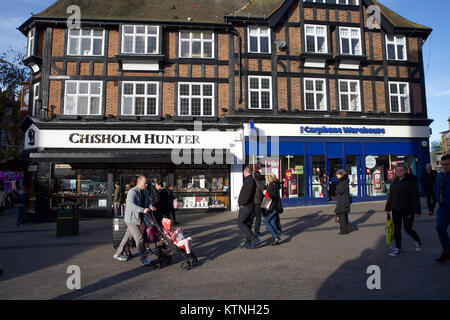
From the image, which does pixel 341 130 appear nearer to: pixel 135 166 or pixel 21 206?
pixel 135 166

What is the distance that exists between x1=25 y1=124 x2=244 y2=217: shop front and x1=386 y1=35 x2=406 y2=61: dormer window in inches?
436

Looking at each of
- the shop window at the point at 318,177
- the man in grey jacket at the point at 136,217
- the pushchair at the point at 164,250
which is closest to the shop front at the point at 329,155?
the shop window at the point at 318,177

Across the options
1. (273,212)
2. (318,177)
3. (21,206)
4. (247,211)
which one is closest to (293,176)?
(318,177)

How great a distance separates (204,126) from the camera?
16594 millimetres

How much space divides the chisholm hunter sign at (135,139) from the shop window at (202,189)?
1.69m

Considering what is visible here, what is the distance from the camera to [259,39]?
17.4 meters

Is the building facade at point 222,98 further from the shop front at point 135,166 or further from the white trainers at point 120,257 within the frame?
the white trainers at point 120,257

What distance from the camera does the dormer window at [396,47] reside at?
18.7 m

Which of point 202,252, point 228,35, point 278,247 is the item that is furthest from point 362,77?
point 202,252

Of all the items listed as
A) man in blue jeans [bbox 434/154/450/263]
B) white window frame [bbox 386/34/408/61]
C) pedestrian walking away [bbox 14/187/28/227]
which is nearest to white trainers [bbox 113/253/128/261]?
man in blue jeans [bbox 434/154/450/263]

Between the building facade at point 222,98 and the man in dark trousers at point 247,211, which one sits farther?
the building facade at point 222,98

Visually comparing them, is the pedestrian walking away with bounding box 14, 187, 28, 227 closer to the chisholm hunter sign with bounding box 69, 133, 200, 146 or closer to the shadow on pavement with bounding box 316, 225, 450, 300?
the chisholm hunter sign with bounding box 69, 133, 200, 146

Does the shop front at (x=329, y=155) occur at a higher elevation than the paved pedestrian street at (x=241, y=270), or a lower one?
higher

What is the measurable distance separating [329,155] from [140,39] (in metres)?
12.5
